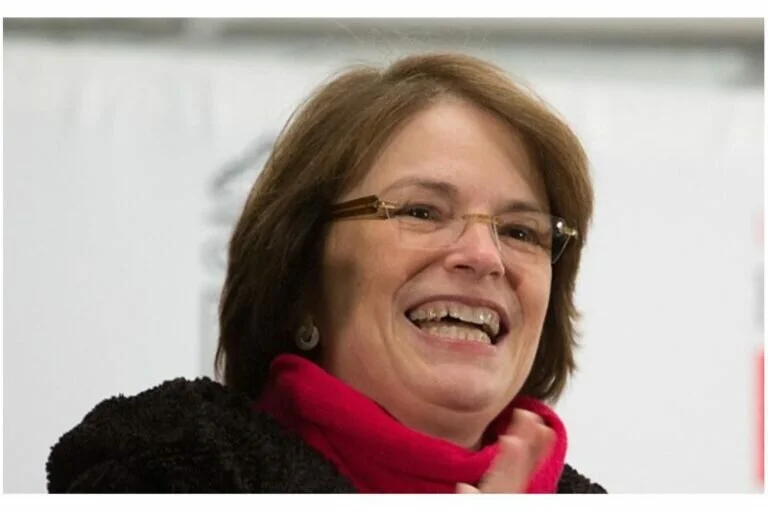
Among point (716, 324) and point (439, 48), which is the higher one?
point (439, 48)

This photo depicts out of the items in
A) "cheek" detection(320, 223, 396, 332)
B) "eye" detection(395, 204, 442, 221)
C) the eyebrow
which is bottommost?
"cheek" detection(320, 223, 396, 332)

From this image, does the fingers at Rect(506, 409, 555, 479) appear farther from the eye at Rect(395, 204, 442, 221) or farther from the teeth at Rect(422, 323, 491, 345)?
the eye at Rect(395, 204, 442, 221)

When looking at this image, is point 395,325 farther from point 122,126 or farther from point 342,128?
point 122,126

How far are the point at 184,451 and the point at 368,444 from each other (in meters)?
0.16

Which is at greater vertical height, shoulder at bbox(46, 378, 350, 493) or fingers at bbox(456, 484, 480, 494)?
shoulder at bbox(46, 378, 350, 493)

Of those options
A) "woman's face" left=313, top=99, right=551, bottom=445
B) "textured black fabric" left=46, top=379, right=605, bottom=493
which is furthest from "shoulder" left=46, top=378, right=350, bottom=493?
"woman's face" left=313, top=99, right=551, bottom=445

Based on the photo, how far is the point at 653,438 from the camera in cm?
115

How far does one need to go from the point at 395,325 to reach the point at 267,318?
0.13 metres

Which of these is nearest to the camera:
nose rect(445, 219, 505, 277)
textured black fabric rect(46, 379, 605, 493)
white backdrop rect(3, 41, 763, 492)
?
textured black fabric rect(46, 379, 605, 493)

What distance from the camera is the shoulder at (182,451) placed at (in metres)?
0.84

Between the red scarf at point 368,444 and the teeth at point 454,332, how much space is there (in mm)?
83

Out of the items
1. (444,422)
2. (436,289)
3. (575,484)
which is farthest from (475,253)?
(575,484)

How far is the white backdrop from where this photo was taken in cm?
108

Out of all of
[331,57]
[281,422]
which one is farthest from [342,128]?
[281,422]
